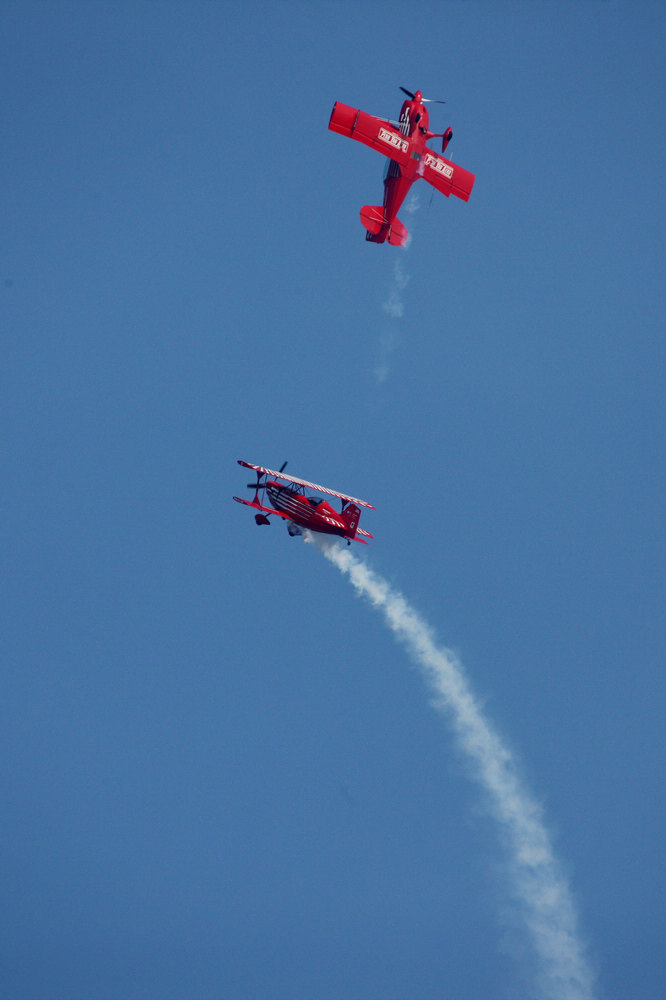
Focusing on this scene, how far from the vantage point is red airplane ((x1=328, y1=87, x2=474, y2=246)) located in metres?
50.9

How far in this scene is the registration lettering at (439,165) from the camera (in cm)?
5338

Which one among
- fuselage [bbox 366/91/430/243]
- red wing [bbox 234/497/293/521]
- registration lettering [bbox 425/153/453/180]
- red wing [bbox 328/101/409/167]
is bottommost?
red wing [bbox 234/497/293/521]

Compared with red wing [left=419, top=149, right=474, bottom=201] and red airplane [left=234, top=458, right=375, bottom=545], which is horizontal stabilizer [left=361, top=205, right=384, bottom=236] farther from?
red airplane [left=234, top=458, right=375, bottom=545]

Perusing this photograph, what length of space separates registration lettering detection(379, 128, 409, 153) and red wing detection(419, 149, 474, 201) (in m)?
1.54

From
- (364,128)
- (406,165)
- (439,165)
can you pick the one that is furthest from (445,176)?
(364,128)

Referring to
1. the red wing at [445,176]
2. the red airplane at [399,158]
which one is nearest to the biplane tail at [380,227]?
the red airplane at [399,158]

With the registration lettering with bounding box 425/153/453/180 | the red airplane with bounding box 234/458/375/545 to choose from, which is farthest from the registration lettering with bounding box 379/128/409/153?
the red airplane with bounding box 234/458/375/545

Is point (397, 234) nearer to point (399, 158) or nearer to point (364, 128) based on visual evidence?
point (399, 158)

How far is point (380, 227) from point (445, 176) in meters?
4.07

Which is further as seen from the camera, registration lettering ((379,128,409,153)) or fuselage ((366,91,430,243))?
fuselage ((366,91,430,243))

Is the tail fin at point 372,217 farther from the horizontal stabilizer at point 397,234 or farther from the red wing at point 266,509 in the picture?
the red wing at point 266,509

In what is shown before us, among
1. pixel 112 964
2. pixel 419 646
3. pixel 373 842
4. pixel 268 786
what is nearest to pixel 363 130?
pixel 419 646

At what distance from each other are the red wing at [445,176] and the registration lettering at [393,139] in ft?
5.05

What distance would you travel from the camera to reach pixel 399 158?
172 feet
